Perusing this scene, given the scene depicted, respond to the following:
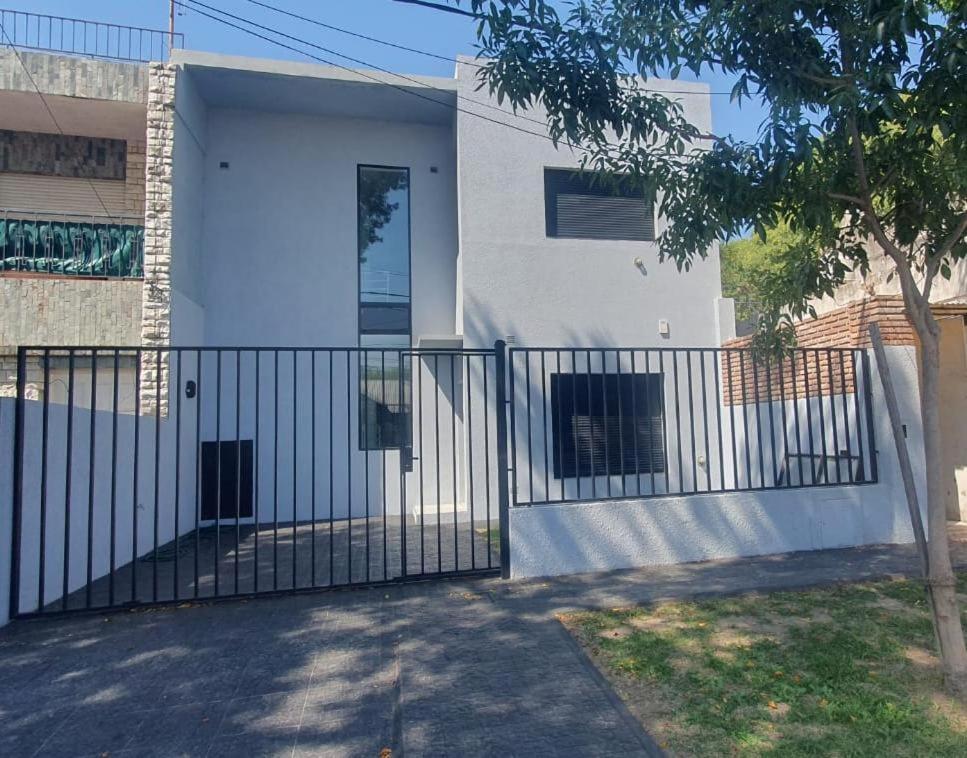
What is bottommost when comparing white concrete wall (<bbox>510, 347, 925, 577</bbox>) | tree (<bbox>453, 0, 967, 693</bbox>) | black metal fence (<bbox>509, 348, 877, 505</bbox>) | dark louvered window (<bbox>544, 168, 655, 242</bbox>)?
white concrete wall (<bbox>510, 347, 925, 577</bbox>)

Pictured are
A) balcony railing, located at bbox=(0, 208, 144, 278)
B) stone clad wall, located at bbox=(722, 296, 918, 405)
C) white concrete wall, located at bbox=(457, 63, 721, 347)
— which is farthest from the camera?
white concrete wall, located at bbox=(457, 63, 721, 347)

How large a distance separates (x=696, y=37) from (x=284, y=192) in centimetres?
808

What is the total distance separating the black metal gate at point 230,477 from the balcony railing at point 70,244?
1449 mm

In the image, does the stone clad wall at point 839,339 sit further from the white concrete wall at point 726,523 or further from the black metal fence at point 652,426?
the white concrete wall at point 726,523

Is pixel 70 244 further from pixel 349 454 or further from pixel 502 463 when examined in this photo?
pixel 502 463

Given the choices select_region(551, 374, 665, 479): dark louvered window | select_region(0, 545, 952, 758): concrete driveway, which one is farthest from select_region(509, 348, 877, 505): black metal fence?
select_region(0, 545, 952, 758): concrete driveway

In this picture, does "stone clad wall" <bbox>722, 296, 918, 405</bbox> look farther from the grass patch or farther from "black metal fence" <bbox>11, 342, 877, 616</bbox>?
the grass patch

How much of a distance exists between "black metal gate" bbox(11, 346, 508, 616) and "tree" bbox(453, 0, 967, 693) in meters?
2.36

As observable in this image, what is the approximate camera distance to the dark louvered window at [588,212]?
31.5 feet

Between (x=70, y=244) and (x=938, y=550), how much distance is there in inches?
401

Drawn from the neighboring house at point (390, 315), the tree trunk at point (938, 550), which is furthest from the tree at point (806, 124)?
the neighboring house at point (390, 315)

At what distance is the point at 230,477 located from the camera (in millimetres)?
9445

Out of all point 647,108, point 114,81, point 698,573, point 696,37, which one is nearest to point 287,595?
point 698,573

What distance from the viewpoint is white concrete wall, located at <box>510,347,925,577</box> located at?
18.6ft
